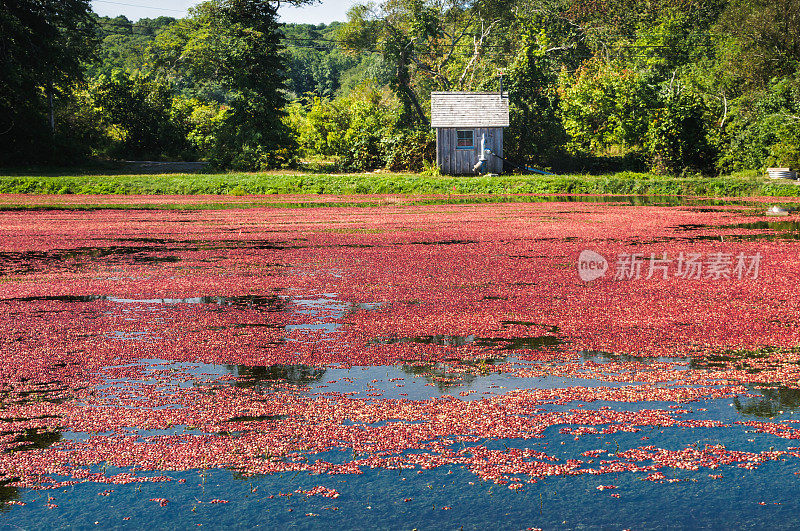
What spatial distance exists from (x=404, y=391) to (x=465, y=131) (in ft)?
115

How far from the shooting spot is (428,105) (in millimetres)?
55688

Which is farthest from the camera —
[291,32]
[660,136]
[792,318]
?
[291,32]

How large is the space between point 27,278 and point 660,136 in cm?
3057

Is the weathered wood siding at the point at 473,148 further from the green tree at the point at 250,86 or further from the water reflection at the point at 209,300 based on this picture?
the water reflection at the point at 209,300

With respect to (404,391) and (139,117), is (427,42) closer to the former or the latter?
(139,117)

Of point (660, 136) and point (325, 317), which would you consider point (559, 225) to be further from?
point (660, 136)

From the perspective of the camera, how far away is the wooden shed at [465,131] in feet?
132

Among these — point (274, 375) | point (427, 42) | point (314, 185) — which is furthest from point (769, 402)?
point (427, 42)

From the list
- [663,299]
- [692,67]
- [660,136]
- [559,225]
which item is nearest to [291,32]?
[692,67]

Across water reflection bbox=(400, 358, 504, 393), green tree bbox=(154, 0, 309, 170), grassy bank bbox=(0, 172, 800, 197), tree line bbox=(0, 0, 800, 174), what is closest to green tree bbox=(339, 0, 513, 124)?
tree line bbox=(0, 0, 800, 174)

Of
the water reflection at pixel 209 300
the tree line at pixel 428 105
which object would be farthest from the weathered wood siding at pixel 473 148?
the water reflection at pixel 209 300

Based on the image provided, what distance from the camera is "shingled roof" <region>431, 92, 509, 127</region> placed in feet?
132

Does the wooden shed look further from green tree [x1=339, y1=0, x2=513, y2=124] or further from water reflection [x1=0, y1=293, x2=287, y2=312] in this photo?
water reflection [x1=0, y1=293, x2=287, y2=312]

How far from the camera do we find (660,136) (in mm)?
36531
